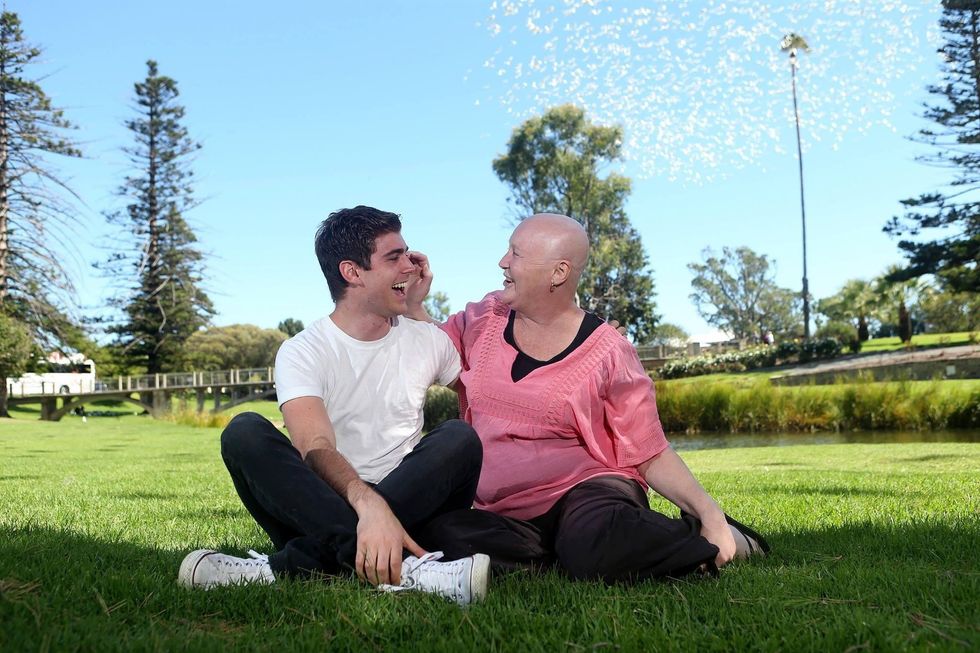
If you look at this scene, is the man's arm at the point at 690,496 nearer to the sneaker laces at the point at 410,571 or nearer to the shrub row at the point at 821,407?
the sneaker laces at the point at 410,571

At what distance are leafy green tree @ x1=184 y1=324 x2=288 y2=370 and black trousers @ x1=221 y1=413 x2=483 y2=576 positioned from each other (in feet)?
160

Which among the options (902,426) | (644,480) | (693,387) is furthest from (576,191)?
(644,480)

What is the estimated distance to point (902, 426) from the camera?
14.6 metres

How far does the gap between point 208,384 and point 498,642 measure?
135 feet

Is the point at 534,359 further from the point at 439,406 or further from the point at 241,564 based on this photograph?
the point at 439,406

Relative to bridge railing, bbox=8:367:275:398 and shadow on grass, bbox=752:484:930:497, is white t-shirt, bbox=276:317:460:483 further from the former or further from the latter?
bridge railing, bbox=8:367:275:398

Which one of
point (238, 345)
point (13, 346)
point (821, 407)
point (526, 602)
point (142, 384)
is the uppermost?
point (238, 345)

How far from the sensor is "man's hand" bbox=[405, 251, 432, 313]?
270 centimetres

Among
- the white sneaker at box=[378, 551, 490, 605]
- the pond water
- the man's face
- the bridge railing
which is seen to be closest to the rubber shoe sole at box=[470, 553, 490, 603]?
the white sneaker at box=[378, 551, 490, 605]

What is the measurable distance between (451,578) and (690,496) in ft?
2.79

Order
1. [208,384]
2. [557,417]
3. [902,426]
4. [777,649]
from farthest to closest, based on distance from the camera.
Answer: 1. [208,384]
2. [902,426]
3. [557,417]
4. [777,649]

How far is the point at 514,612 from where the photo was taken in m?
1.80

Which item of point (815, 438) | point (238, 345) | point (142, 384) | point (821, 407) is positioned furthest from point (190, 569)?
point (238, 345)

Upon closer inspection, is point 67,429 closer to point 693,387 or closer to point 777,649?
point 693,387
